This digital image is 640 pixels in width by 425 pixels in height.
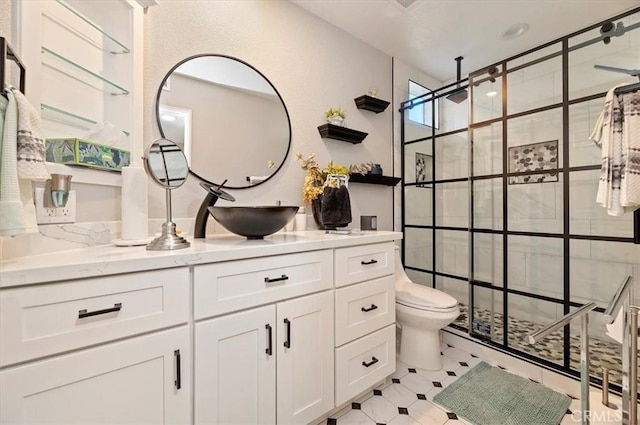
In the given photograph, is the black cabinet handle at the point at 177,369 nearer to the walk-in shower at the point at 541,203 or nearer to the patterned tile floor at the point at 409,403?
the patterned tile floor at the point at 409,403

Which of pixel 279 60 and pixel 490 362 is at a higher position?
pixel 279 60

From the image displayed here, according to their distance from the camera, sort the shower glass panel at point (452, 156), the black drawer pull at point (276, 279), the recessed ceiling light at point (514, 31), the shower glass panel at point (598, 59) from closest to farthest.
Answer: the black drawer pull at point (276, 279)
the shower glass panel at point (598, 59)
the recessed ceiling light at point (514, 31)
the shower glass panel at point (452, 156)

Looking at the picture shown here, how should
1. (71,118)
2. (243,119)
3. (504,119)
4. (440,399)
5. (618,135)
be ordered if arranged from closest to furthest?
(71,118) < (618,135) < (440,399) < (243,119) < (504,119)

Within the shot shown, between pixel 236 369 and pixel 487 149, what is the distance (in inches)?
88.9

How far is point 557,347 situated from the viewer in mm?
1976

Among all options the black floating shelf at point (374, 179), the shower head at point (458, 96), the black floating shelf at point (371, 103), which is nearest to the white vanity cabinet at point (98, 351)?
the black floating shelf at point (374, 179)

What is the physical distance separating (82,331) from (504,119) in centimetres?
264

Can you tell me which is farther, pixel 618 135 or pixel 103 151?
pixel 618 135

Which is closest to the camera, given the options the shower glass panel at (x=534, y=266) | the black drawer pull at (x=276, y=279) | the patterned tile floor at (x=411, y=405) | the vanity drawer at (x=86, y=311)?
the vanity drawer at (x=86, y=311)

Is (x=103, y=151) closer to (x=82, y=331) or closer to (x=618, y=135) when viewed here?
(x=82, y=331)

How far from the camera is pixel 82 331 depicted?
2.54 ft

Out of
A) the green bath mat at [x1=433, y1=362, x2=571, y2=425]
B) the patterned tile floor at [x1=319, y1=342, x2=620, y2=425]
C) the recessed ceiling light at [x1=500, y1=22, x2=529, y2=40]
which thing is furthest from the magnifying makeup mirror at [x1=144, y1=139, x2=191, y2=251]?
the recessed ceiling light at [x1=500, y1=22, x2=529, y2=40]

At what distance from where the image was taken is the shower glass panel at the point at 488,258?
6.91 ft

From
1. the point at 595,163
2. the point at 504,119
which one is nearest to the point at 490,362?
the point at 595,163
